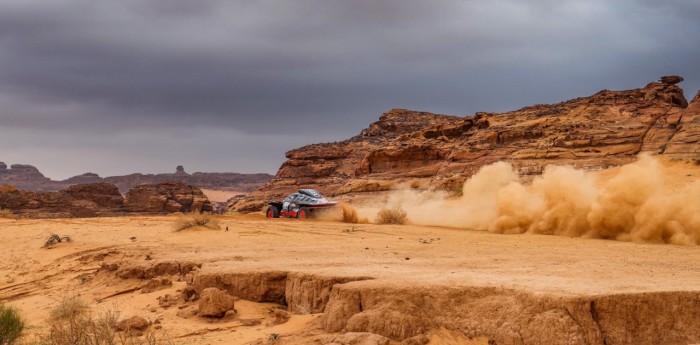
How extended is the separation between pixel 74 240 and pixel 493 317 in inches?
558

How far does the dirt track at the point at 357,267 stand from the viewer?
6.16 metres

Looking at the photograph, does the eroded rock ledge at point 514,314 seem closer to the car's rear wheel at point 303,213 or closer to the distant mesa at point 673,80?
the car's rear wheel at point 303,213

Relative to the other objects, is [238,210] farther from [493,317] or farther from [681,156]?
[493,317]

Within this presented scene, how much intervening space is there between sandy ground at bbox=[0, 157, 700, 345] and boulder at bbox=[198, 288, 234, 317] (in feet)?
0.53

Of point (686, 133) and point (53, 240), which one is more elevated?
point (686, 133)

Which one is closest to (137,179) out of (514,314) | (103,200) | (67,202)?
(103,200)

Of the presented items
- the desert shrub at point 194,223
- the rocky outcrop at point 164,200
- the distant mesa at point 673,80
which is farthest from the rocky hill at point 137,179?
the desert shrub at point 194,223

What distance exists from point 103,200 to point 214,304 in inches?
1987

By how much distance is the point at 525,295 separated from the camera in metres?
5.86

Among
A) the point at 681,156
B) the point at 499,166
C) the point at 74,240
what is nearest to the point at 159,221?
the point at 74,240

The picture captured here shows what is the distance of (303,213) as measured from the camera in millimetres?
24797

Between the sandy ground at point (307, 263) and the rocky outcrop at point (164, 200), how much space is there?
33.2 meters

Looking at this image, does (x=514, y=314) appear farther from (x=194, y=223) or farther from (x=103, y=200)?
(x=103, y=200)

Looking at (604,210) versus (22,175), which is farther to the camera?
(22,175)
